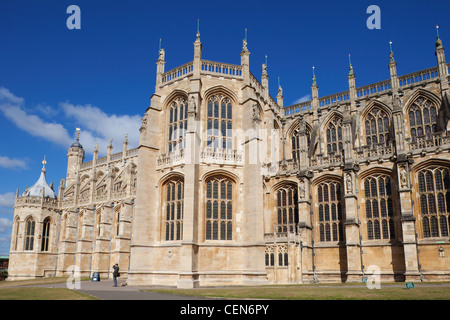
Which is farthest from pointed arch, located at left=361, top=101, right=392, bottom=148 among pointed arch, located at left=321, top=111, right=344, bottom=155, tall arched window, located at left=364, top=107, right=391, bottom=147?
pointed arch, located at left=321, top=111, right=344, bottom=155

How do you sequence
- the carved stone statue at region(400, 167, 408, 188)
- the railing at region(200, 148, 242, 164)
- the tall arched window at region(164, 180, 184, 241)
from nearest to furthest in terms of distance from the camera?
the carved stone statue at region(400, 167, 408, 188) < the tall arched window at region(164, 180, 184, 241) < the railing at region(200, 148, 242, 164)

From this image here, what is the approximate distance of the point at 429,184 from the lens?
26922 mm

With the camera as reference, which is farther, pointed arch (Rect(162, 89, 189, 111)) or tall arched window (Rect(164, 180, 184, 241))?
pointed arch (Rect(162, 89, 189, 111))

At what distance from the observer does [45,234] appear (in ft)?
167

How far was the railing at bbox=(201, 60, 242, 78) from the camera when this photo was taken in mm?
31562

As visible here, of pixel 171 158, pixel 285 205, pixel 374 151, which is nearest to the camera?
pixel 374 151

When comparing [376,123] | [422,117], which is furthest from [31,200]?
[422,117]

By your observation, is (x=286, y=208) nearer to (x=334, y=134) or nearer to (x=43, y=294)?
(x=334, y=134)

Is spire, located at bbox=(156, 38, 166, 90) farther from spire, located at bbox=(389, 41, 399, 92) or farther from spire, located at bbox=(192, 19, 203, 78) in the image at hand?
spire, located at bbox=(389, 41, 399, 92)

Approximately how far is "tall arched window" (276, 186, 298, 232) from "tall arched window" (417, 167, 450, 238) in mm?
9751

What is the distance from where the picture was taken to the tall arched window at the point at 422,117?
3209cm

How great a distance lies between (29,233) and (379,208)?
43.6 metres

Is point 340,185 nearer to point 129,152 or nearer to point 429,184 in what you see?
point 429,184

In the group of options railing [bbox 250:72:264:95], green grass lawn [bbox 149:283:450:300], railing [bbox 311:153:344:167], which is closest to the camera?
green grass lawn [bbox 149:283:450:300]
